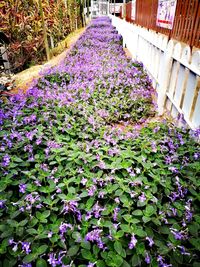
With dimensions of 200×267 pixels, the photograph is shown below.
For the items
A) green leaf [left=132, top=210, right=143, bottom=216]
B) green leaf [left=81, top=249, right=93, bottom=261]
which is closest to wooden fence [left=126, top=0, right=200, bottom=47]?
green leaf [left=132, top=210, right=143, bottom=216]

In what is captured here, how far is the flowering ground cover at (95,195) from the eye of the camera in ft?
4.53

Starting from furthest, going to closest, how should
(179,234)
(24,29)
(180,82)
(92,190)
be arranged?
1. (24,29)
2. (180,82)
3. (92,190)
4. (179,234)

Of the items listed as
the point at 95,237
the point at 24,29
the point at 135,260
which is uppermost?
the point at 24,29

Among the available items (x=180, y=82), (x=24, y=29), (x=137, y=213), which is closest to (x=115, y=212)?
(x=137, y=213)

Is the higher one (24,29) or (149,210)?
(24,29)

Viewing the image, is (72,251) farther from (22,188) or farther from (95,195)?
(22,188)

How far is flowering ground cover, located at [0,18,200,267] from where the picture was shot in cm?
138

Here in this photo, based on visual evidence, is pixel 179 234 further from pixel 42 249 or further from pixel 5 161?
pixel 5 161

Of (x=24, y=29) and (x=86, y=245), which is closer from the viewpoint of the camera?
(x=86, y=245)

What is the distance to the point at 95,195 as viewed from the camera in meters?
1.67

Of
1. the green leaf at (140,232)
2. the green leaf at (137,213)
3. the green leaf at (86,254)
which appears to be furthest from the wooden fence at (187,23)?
the green leaf at (86,254)

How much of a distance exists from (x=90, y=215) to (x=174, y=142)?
1.15m

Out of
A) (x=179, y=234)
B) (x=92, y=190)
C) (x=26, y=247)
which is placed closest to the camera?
(x=26, y=247)

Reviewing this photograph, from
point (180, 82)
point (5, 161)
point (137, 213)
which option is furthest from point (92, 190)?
point (180, 82)
